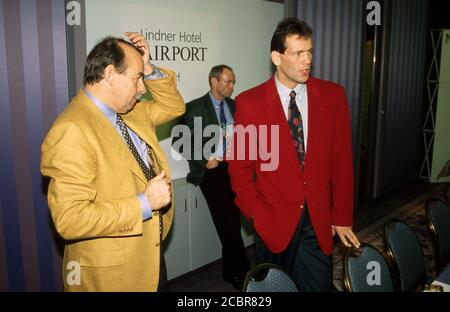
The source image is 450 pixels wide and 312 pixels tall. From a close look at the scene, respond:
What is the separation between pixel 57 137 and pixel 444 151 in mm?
7252

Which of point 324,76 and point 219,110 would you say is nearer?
point 219,110

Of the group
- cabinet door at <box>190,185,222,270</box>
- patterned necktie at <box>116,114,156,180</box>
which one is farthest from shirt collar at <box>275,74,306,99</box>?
cabinet door at <box>190,185,222,270</box>

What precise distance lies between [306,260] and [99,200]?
4.11 feet

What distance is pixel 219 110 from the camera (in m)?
3.95

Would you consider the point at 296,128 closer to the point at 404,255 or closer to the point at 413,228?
the point at 404,255

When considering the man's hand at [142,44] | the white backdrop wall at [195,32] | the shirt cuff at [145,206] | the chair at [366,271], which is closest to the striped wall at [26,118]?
the white backdrop wall at [195,32]

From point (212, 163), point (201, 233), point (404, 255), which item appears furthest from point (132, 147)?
point (201, 233)

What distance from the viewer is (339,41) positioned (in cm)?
514

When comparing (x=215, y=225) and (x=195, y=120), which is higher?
(x=195, y=120)

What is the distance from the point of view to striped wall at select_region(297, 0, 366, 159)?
15.7 ft

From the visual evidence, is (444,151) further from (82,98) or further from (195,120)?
(82,98)

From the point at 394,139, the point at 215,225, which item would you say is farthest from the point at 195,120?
the point at 394,139

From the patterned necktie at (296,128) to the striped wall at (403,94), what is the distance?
4.52 meters

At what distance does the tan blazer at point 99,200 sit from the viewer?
5.37 feet
